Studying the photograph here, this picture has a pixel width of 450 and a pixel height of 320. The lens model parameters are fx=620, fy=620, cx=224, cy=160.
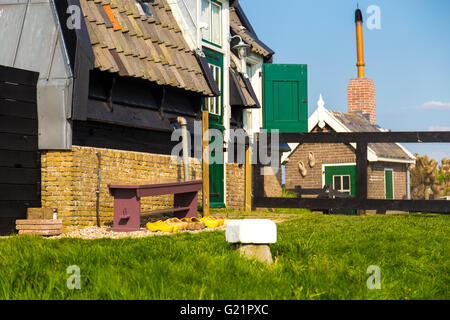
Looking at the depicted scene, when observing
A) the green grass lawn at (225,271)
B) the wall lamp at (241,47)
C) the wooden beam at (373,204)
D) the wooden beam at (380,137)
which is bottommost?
the green grass lawn at (225,271)

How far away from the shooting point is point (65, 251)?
6.54 m

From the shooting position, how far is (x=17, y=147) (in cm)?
1146

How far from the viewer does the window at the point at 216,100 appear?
16891mm

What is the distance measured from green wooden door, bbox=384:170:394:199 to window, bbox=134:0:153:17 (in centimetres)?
1459

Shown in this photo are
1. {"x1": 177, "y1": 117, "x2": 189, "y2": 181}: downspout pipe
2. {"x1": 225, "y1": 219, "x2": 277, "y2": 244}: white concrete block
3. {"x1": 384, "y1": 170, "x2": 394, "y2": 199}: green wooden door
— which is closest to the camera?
{"x1": 225, "y1": 219, "x2": 277, "y2": 244}: white concrete block

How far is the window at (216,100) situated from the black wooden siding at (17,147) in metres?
5.95

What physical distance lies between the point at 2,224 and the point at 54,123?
2.10m

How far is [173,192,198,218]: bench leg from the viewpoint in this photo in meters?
12.9

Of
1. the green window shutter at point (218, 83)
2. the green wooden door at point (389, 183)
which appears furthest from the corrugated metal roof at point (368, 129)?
the green window shutter at point (218, 83)

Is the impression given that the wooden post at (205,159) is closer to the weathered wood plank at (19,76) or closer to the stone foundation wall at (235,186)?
the weathered wood plank at (19,76)

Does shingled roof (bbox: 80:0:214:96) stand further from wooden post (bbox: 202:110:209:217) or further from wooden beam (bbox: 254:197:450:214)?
wooden beam (bbox: 254:197:450:214)

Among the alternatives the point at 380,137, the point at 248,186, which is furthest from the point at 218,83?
the point at 380,137

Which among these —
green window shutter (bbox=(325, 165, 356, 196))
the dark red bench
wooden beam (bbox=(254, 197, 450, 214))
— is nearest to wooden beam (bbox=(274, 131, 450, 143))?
wooden beam (bbox=(254, 197, 450, 214))
